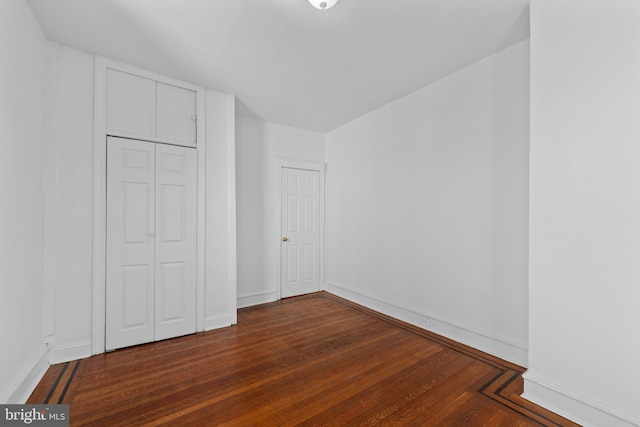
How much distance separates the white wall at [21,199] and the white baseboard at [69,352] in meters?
0.11

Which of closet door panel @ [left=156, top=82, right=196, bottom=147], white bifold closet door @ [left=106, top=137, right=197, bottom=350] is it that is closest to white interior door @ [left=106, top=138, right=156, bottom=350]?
white bifold closet door @ [left=106, top=137, right=197, bottom=350]

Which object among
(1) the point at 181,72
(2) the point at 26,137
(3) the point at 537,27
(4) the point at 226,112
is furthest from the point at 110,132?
(3) the point at 537,27

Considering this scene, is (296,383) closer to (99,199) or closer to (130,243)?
(130,243)

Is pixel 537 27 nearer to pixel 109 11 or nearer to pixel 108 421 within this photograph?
pixel 109 11

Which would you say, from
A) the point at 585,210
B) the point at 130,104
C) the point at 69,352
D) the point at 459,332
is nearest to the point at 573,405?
the point at 459,332

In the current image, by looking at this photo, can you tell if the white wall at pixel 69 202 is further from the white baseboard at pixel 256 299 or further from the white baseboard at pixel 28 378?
the white baseboard at pixel 256 299

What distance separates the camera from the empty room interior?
1.75 meters

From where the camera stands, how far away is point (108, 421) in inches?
68.9

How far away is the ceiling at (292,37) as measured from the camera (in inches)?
80.6

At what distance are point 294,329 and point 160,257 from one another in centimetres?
169

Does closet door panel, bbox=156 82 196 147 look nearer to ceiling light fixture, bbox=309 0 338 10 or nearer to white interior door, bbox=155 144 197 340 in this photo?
white interior door, bbox=155 144 197 340

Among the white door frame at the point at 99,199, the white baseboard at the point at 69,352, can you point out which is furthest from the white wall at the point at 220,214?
the white baseboard at the point at 69,352

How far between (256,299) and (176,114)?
272cm

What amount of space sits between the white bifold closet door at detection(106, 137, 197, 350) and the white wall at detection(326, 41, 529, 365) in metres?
2.35
